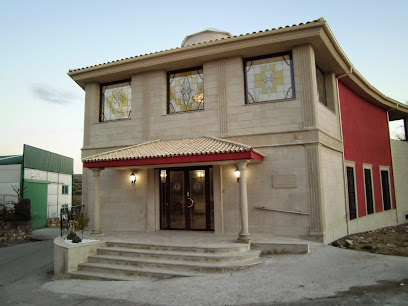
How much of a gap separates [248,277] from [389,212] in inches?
443

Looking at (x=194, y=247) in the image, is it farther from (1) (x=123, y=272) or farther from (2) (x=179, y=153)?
(2) (x=179, y=153)

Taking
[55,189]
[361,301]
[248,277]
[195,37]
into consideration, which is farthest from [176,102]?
[55,189]

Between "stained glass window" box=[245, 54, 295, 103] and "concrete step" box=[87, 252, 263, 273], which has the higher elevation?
"stained glass window" box=[245, 54, 295, 103]

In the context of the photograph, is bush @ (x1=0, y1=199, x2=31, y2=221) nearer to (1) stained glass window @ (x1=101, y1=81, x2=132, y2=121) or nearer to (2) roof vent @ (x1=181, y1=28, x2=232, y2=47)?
(1) stained glass window @ (x1=101, y1=81, x2=132, y2=121)

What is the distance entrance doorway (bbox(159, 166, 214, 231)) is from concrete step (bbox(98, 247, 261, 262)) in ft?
8.60

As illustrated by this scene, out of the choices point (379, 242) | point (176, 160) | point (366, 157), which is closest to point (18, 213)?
point (176, 160)

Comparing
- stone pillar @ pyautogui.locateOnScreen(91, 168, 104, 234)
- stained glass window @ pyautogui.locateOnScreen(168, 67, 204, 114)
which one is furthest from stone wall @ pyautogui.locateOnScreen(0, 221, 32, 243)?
stained glass window @ pyautogui.locateOnScreen(168, 67, 204, 114)

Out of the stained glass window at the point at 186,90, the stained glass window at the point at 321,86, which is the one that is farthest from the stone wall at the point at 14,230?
the stained glass window at the point at 321,86

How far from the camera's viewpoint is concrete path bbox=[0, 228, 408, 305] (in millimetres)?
5461

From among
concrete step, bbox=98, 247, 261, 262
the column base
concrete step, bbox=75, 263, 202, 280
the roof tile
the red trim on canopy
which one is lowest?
concrete step, bbox=75, 263, 202, 280

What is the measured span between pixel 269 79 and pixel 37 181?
49.7ft

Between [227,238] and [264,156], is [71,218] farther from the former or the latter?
[264,156]

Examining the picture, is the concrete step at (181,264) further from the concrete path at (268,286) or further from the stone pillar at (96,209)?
the stone pillar at (96,209)

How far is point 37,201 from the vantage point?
59.6 feet
